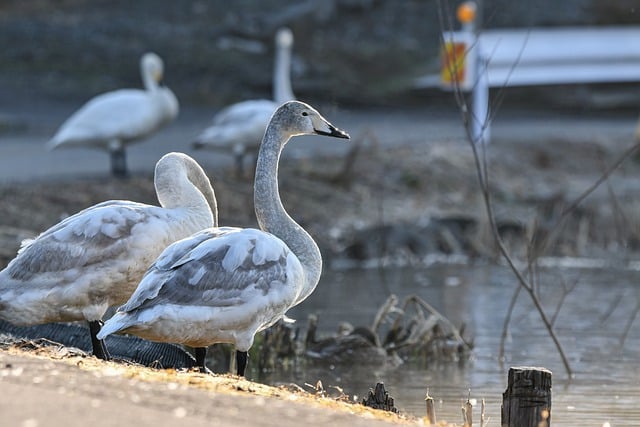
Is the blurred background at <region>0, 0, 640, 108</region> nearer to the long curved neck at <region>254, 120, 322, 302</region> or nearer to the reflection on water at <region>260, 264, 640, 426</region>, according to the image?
the reflection on water at <region>260, 264, 640, 426</region>

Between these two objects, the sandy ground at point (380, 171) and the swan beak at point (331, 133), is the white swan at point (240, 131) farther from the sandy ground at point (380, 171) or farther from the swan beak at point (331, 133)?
the swan beak at point (331, 133)

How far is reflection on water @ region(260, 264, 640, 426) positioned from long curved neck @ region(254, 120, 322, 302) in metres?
1.26

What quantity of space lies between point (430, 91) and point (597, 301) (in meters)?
12.7

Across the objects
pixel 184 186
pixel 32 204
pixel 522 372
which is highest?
pixel 32 204

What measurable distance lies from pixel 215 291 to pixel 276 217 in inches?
45.9

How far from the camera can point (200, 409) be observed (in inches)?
247

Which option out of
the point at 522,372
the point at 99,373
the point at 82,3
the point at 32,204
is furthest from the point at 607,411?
the point at 82,3

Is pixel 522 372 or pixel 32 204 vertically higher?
pixel 32 204

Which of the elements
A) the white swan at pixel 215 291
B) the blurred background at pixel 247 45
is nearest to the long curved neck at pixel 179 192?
the white swan at pixel 215 291

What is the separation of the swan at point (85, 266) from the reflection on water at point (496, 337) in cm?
204

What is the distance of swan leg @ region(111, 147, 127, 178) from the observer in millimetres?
18172

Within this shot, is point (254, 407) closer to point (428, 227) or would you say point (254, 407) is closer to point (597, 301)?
point (597, 301)

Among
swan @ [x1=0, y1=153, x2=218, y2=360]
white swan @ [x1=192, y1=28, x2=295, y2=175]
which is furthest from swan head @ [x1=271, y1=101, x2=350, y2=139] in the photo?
white swan @ [x1=192, y1=28, x2=295, y2=175]

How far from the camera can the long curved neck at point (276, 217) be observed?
9367mm
